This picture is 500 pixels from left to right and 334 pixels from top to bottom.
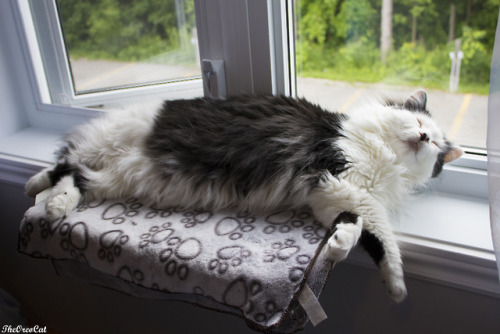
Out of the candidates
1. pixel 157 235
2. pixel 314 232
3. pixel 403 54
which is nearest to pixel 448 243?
pixel 314 232

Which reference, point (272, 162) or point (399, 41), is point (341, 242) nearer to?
point (272, 162)

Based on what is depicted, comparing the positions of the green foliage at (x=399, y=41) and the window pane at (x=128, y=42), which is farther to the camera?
the window pane at (x=128, y=42)

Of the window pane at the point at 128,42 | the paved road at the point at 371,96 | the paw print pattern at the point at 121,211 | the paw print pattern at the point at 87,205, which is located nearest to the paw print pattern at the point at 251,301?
the paw print pattern at the point at 121,211

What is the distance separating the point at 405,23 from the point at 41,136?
137 cm

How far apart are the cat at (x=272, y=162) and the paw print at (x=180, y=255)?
149mm

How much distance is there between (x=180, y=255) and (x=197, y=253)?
0.12ft

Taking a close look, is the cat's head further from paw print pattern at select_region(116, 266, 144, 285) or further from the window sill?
paw print pattern at select_region(116, 266, 144, 285)

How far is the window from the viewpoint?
59.2 inches

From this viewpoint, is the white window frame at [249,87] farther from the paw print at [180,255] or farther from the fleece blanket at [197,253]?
the paw print at [180,255]

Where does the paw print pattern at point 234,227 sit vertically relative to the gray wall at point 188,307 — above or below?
above

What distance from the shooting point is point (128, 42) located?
1617 millimetres

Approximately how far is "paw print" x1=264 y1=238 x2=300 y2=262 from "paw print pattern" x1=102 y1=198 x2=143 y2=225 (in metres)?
0.36

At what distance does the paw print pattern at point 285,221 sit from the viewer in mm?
977

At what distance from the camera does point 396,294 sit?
2.87 ft
